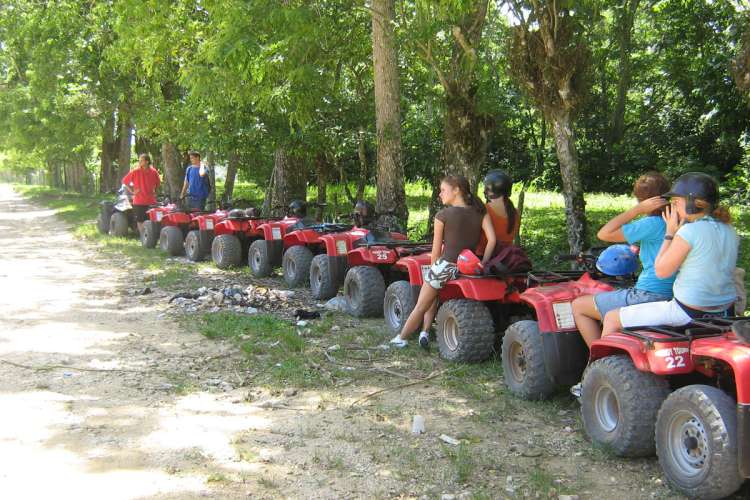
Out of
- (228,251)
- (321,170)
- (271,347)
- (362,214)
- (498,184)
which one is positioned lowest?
(271,347)

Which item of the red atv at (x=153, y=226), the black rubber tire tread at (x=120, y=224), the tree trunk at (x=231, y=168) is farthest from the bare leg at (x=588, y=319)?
the tree trunk at (x=231, y=168)

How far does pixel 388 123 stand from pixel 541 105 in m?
2.40

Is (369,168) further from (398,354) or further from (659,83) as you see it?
(398,354)

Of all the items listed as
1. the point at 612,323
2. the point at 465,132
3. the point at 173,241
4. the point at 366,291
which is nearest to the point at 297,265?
the point at 366,291

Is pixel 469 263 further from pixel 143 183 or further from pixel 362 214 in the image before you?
pixel 143 183

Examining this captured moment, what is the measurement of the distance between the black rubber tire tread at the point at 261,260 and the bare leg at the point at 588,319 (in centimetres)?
721

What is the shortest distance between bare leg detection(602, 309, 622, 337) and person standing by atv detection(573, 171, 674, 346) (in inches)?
6.0

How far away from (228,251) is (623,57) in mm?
13122

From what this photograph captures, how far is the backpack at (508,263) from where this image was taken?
6.73 m

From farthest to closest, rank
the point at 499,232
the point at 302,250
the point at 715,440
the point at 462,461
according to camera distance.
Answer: the point at 302,250 → the point at 499,232 → the point at 462,461 → the point at 715,440

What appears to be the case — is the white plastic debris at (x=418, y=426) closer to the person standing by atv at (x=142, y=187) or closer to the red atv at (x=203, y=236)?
the red atv at (x=203, y=236)

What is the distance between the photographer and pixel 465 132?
1138 centimetres

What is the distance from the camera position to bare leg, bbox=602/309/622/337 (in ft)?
16.3

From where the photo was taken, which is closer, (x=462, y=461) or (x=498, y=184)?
(x=462, y=461)
